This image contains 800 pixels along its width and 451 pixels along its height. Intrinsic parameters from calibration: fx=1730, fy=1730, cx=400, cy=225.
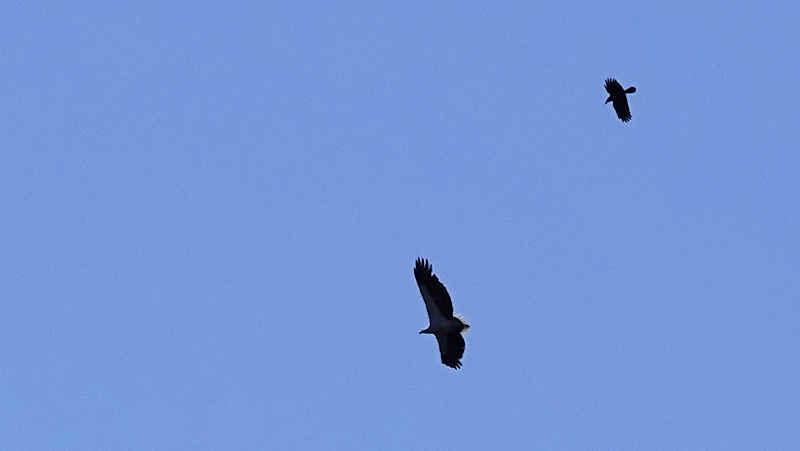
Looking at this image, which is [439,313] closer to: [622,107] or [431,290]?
[431,290]

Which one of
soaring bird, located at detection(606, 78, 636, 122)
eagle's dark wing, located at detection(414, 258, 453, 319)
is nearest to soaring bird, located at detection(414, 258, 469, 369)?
eagle's dark wing, located at detection(414, 258, 453, 319)

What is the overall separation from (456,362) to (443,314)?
2.72 m

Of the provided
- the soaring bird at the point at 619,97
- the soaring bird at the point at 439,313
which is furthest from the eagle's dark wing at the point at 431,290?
the soaring bird at the point at 619,97

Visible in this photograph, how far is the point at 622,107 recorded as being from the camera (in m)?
73.5

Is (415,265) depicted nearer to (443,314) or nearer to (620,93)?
(443,314)

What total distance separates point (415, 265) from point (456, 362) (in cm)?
487

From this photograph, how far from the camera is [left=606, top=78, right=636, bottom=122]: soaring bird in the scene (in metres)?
72.9

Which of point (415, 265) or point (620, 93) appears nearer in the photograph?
point (415, 265)

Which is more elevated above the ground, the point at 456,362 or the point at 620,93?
the point at 620,93

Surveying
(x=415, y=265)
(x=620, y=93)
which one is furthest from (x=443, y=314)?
(x=620, y=93)

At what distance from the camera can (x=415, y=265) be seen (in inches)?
2446

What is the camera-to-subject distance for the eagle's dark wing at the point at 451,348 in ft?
210

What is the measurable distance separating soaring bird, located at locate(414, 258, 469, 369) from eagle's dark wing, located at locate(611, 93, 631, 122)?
48.2 ft

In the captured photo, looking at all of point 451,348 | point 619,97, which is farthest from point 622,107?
point 451,348
